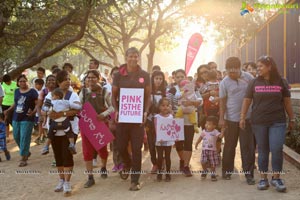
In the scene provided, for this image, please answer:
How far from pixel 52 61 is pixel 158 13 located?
23.5 m

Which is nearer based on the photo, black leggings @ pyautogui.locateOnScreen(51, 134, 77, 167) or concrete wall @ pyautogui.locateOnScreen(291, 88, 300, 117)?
black leggings @ pyautogui.locateOnScreen(51, 134, 77, 167)

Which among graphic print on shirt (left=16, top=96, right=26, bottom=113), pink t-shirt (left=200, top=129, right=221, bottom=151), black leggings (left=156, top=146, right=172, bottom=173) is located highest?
graphic print on shirt (left=16, top=96, right=26, bottom=113)

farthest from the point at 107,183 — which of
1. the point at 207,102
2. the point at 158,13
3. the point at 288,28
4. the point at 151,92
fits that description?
the point at 158,13

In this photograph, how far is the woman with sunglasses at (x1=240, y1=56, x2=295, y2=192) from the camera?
5547 millimetres

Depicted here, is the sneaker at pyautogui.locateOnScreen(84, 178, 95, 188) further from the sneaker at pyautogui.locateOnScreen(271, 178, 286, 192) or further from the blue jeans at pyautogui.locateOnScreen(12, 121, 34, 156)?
the sneaker at pyautogui.locateOnScreen(271, 178, 286, 192)

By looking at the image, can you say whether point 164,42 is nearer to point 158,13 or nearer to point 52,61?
point 158,13

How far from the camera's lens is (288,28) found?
10.9m

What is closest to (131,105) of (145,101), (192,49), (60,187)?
(145,101)

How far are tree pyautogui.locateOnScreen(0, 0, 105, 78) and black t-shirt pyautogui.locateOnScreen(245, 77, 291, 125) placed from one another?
7238 millimetres

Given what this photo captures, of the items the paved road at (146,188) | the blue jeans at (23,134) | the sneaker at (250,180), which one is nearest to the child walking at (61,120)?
the paved road at (146,188)

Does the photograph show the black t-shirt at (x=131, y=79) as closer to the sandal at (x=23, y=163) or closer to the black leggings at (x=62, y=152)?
the black leggings at (x=62, y=152)

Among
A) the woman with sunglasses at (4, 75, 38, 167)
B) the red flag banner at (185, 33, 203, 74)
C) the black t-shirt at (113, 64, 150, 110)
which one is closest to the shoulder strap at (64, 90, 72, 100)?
the black t-shirt at (113, 64, 150, 110)

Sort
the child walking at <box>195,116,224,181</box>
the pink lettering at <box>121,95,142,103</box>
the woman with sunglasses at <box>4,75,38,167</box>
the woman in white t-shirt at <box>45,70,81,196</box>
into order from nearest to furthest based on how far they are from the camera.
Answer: the woman in white t-shirt at <box>45,70,81,196</box> < the pink lettering at <box>121,95,142,103</box> < the child walking at <box>195,116,224,181</box> < the woman with sunglasses at <box>4,75,38,167</box>

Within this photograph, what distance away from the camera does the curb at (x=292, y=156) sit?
7.19m
